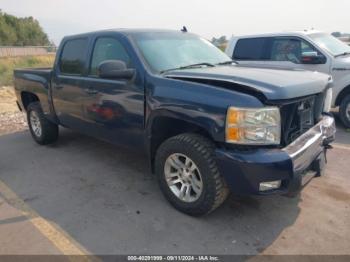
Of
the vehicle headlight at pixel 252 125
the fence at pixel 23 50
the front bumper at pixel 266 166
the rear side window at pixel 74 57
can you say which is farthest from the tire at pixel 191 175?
the fence at pixel 23 50

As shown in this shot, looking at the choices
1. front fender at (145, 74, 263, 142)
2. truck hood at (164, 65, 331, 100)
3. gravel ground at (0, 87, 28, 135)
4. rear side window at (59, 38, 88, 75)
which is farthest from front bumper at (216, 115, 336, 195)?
gravel ground at (0, 87, 28, 135)

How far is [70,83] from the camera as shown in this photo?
4.67 meters

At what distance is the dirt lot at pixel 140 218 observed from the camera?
2895 mm

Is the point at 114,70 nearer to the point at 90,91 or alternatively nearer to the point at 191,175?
the point at 90,91

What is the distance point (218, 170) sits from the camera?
2947 millimetres

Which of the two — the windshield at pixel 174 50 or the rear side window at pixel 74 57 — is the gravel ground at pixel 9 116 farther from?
the windshield at pixel 174 50

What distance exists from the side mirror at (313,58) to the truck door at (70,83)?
166 inches

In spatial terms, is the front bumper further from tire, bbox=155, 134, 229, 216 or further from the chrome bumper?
tire, bbox=155, 134, 229, 216

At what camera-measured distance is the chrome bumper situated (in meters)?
2.84

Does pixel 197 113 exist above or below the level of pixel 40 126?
above

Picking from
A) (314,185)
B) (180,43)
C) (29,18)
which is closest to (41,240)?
(180,43)

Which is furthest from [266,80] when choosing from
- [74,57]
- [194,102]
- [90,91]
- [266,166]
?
[74,57]

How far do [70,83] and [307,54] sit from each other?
14.6 feet

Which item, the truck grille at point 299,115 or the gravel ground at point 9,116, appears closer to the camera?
the truck grille at point 299,115
